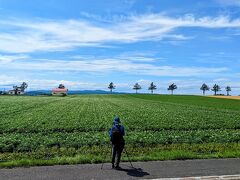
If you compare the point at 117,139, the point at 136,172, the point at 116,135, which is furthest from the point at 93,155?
the point at 136,172

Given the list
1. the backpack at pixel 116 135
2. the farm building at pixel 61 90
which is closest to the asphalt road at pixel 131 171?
the backpack at pixel 116 135

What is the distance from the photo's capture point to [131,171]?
45.6 ft

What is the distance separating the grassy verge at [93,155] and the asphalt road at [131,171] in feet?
2.20

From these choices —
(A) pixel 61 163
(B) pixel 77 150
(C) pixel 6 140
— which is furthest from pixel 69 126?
(A) pixel 61 163

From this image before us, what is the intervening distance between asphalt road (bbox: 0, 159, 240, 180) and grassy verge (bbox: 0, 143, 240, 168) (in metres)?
0.67

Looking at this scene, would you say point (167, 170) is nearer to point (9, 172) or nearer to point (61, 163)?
point (61, 163)


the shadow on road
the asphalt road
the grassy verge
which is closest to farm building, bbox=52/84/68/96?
the grassy verge

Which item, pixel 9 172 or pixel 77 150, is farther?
pixel 77 150

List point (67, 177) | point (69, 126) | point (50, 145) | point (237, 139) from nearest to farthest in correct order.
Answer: point (67, 177) < point (50, 145) < point (237, 139) < point (69, 126)

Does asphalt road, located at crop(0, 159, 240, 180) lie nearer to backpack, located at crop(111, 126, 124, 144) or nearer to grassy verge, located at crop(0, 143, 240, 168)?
grassy verge, located at crop(0, 143, 240, 168)

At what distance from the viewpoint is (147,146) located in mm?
21078

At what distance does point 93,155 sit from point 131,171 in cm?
339

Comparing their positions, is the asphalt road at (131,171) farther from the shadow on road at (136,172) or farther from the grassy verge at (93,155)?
the grassy verge at (93,155)

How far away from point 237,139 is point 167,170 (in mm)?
12067
